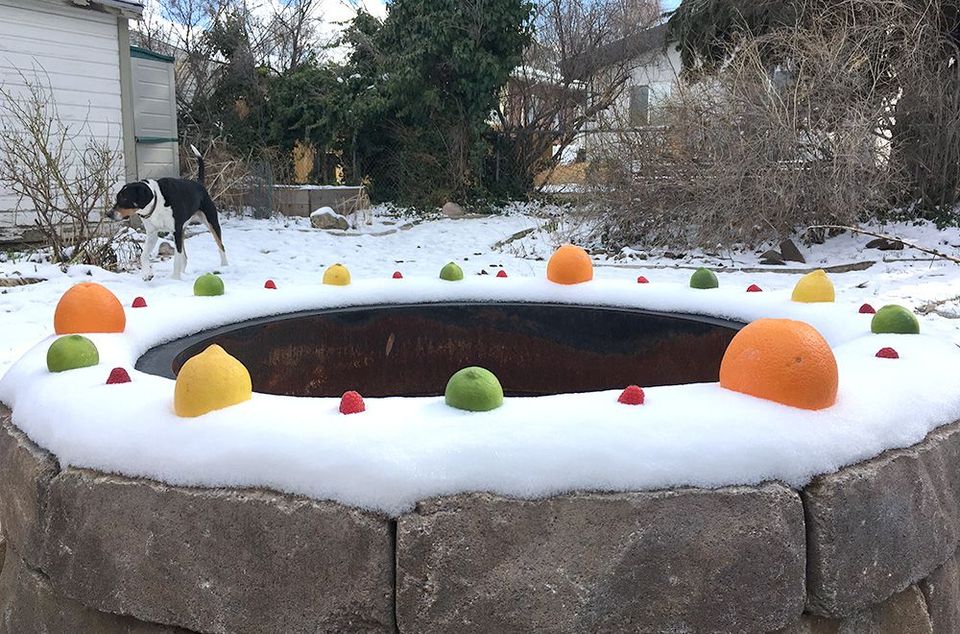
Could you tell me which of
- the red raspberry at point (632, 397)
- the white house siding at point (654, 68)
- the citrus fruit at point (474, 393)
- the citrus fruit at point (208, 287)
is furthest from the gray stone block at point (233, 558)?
the white house siding at point (654, 68)

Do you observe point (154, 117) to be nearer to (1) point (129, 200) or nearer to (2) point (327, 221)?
(2) point (327, 221)

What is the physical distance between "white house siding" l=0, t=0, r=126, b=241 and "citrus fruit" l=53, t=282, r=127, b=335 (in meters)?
6.85

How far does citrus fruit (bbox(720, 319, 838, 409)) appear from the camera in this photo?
4.70 ft

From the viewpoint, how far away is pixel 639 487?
126cm

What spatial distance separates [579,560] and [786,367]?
55cm

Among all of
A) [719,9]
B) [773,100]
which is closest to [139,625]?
[773,100]

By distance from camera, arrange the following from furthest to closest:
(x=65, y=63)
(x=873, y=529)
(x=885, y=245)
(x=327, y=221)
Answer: (x=327, y=221), (x=65, y=63), (x=885, y=245), (x=873, y=529)

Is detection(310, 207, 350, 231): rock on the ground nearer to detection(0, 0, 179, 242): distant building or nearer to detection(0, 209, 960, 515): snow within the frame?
detection(0, 0, 179, 242): distant building

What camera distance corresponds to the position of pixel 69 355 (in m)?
1.79

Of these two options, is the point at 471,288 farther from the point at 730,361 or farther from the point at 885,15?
the point at 885,15

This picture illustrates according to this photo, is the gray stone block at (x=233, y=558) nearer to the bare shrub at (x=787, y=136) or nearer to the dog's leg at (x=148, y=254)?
the dog's leg at (x=148, y=254)

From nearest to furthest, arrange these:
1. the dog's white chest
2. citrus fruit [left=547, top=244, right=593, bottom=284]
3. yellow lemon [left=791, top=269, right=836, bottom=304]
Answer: yellow lemon [left=791, top=269, right=836, bottom=304] → citrus fruit [left=547, top=244, right=593, bottom=284] → the dog's white chest

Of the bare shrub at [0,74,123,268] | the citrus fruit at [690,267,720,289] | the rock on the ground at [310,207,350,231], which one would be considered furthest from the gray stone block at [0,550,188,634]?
the rock on the ground at [310,207,350,231]

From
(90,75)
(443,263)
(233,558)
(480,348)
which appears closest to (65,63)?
(90,75)
